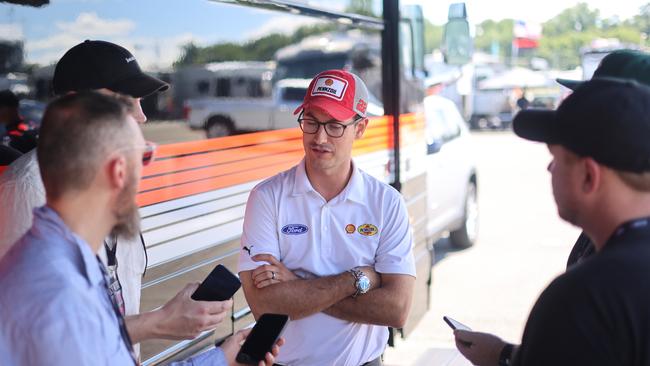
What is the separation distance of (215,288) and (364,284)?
784 millimetres

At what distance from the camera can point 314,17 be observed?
15.2 feet

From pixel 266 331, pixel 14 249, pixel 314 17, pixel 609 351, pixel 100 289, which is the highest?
pixel 314 17

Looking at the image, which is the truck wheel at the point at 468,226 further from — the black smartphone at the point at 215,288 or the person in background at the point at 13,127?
the black smartphone at the point at 215,288

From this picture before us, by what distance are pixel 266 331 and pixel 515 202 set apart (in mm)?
11526

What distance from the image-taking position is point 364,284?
277cm

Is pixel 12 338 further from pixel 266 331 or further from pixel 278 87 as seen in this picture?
pixel 278 87

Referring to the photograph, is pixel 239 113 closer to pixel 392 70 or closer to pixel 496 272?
pixel 392 70

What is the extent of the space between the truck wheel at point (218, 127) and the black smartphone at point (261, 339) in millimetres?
1643

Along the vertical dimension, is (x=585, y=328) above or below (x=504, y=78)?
above

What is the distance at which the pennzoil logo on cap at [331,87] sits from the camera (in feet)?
9.78

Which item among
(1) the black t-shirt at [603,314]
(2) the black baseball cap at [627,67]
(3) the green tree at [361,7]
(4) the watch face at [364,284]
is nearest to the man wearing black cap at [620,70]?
(2) the black baseball cap at [627,67]

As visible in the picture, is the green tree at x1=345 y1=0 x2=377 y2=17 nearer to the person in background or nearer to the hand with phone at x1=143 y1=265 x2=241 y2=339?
the person in background

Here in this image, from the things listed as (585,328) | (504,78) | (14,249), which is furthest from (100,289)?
(504,78)

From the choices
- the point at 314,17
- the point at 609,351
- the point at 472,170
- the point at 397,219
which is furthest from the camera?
the point at 472,170
